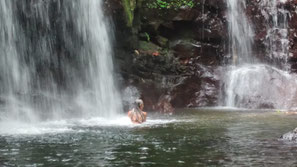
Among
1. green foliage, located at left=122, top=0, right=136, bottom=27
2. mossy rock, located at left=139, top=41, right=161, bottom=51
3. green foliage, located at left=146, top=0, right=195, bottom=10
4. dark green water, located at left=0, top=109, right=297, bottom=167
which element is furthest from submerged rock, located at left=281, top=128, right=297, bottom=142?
green foliage, located at left=146, top=0, right=195, bottom=10

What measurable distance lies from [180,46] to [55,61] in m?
8.41

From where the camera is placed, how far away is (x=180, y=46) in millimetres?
25609

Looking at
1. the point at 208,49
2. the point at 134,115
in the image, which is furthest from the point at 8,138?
the point at 208,49

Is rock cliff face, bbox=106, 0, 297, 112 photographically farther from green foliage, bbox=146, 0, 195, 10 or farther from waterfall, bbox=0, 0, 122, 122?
waterfall, bbox=0, 0, 122, 122

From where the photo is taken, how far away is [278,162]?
782 centimetres

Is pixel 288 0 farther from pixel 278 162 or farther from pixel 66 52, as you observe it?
pixel 278 162

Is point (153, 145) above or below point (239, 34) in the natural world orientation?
below

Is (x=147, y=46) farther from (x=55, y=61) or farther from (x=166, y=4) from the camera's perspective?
(x=55, y=61)

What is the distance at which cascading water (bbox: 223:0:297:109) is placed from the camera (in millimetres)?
23047

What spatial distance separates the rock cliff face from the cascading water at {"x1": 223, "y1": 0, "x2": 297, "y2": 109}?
27cm

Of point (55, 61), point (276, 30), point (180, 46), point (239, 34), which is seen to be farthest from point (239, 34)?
point (55, 61)

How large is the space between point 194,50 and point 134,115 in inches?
456

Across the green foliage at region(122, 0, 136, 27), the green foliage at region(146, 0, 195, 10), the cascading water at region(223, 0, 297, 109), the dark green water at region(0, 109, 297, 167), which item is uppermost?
the green foliage at region(146, 0, 195, 10)

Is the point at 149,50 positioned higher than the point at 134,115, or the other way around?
the point at 149,50
